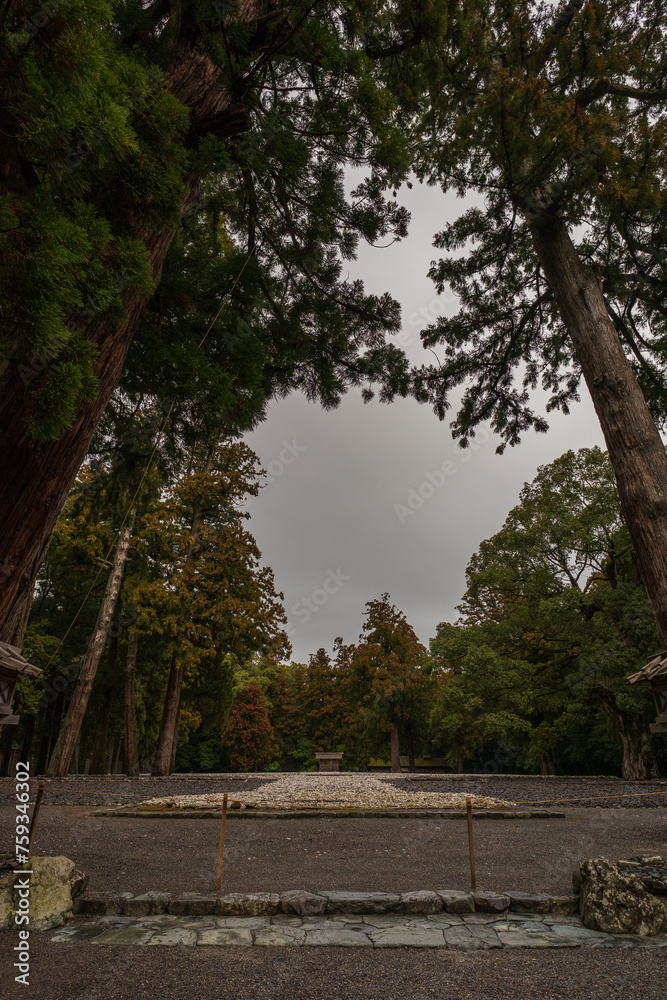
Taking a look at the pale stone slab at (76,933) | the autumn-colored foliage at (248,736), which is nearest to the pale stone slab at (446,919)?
the pale stone slab at (76,933)

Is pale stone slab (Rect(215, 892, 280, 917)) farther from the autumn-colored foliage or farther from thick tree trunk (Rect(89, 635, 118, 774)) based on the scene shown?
the autumn-colored foliage

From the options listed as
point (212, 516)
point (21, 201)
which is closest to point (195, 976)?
point (21, 201)

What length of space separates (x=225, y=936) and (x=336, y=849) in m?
3.12

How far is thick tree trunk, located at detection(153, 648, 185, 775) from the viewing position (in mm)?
15156

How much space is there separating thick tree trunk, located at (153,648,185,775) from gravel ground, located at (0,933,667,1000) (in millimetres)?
12775

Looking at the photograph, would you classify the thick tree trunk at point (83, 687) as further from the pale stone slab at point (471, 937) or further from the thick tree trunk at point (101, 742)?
the pale stone slab at point (471, 937)

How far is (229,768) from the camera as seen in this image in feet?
116

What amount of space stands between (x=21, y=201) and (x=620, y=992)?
4.44 metres

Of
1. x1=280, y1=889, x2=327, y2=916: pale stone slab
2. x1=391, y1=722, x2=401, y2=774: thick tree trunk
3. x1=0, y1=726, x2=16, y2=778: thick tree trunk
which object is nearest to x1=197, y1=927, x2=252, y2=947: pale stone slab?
x1=280, y1=889, x2=327, y2=916: pale stone slab

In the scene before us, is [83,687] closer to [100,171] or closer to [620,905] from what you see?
[620,905]

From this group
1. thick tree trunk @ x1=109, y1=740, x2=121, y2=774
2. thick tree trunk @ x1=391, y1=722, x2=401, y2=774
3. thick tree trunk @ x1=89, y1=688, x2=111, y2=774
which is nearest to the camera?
thick tree trunk @ x1=89, y1=688, x2=111, y2=774

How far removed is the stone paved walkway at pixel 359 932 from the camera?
314 centimetres

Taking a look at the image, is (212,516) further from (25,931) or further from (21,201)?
(21,201)

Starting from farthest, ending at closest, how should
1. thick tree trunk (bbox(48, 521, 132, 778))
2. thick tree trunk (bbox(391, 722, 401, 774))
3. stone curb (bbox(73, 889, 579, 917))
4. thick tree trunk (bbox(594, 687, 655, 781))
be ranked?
1. thick tree trunk (bbox(391, 722, 401, 774))
2. thick tree trunk (bbox(594, 687, 655, 781))
3. thick tree trunk (bbox(48, 521, 132, 778))
4. stone curb (bbox(73, 889, 579, 917))
